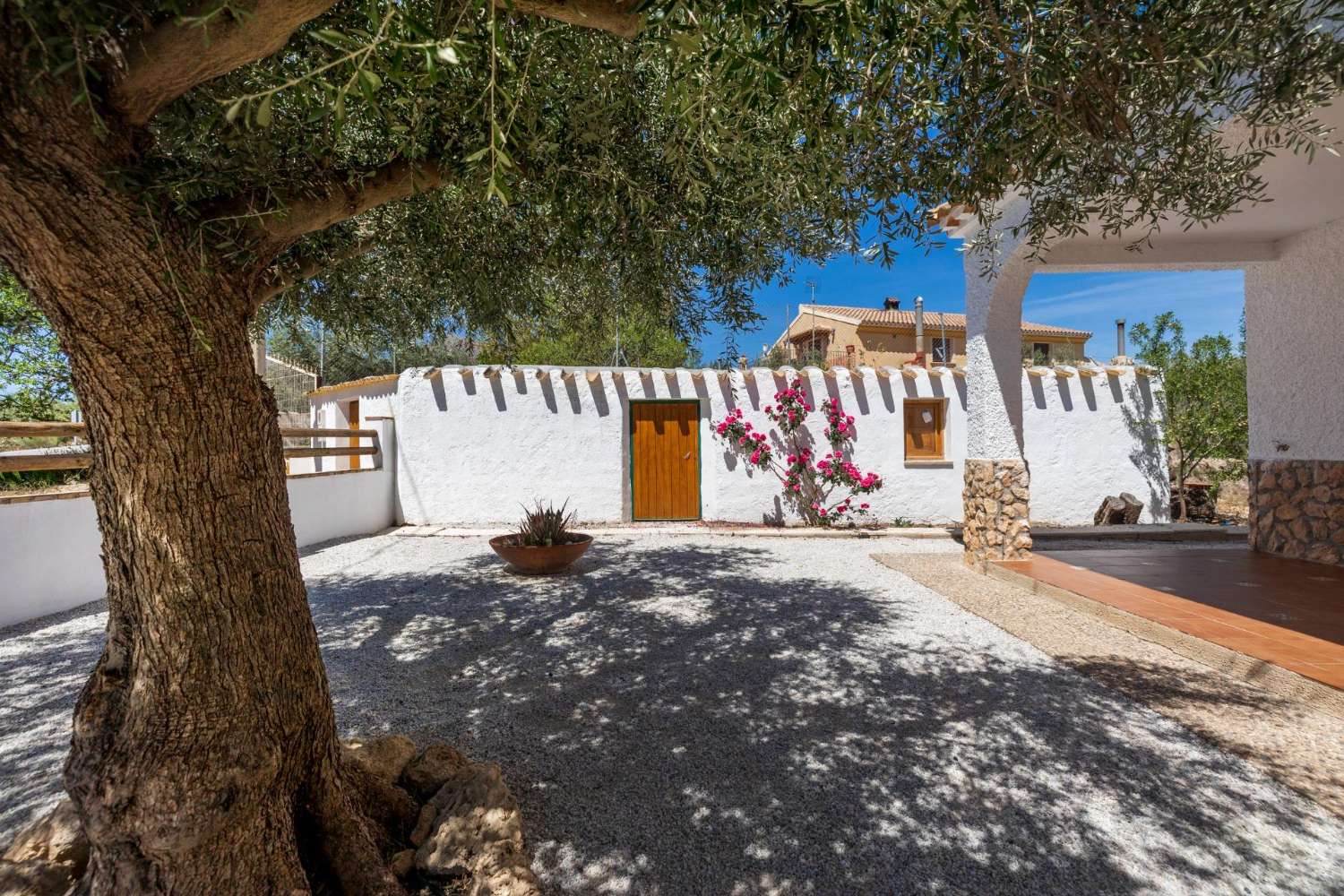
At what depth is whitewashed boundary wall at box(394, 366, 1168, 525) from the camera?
938 centimetres

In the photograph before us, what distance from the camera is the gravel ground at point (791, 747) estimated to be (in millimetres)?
2074

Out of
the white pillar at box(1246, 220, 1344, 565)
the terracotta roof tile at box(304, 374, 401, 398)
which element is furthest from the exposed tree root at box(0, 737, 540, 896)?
the terracotta roof tile at box(304, 374, 401, 398)

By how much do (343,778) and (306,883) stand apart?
0.32 m

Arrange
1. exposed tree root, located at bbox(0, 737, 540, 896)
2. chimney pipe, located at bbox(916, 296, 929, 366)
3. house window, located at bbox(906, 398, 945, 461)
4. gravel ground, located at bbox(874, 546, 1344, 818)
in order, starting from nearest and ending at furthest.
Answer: exposed tree root, located at bbox(0, 737, 540, 896), gravel ground, located at bbox(874, 546, 1344, 818), house window, located at bbox(906, 398, 945, 461), chimney pipe, located at bbox(916, 296, 929, 366)

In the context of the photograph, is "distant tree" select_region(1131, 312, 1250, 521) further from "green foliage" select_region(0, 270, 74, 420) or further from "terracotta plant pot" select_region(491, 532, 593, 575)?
"green foliage" select_region(0, 270, 74, 420)

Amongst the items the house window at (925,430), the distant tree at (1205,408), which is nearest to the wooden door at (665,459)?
the house window at (925,430)

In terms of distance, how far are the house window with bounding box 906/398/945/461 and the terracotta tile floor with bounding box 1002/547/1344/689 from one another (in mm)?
2918

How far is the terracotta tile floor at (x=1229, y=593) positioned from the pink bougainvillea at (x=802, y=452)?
2.97 meters

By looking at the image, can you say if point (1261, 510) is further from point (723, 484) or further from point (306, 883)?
point (306, 883)

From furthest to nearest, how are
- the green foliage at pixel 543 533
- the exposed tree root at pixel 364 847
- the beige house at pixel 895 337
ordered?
the beige house at pixel 895 337
the green foliage at pixel 543 533
the exposed tree root at pixel 364 847

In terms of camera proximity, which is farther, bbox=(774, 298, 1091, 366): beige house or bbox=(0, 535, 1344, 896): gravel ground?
bbox=(774, 298, 1091, 366): beige house

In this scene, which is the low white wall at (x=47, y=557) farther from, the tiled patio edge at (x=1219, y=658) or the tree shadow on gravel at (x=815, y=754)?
the tiled patio edge at (x=1219, y=658)

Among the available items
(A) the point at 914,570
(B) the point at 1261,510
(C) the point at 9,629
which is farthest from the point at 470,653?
(B) the point at 1261,510

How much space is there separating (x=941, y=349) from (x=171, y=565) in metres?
26.1
